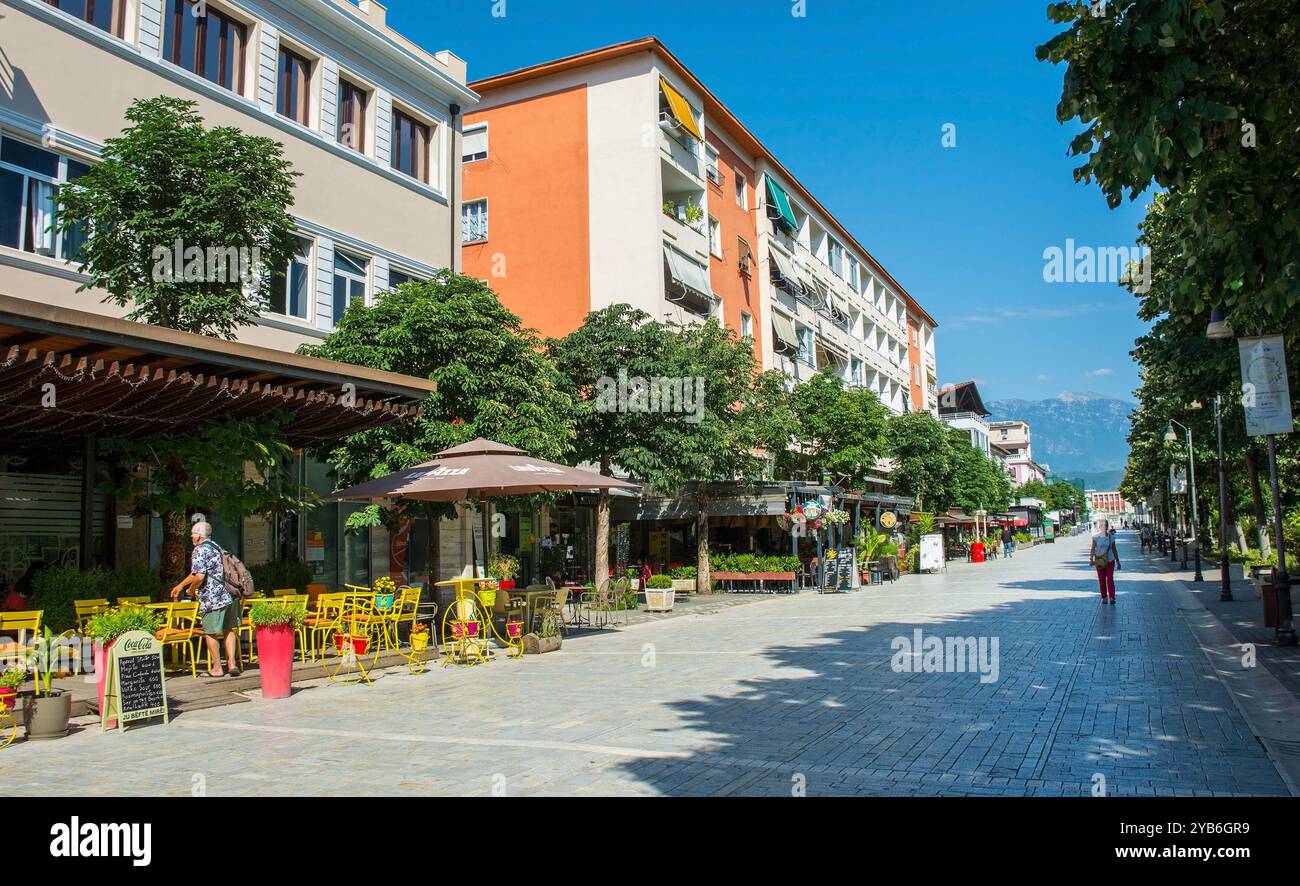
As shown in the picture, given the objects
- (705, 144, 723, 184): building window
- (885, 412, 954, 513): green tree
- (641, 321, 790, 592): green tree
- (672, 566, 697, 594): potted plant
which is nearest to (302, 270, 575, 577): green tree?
(641, 321, 790, 592): green tree

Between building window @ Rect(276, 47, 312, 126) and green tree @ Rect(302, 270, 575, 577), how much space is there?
5.41m

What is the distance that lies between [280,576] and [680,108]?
79.9ft

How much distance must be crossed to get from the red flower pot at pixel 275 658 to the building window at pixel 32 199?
7017 mm

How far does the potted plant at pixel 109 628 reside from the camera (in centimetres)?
896

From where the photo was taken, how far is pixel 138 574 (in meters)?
11.8

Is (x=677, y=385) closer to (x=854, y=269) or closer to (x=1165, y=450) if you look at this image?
(x=1165, y=450)

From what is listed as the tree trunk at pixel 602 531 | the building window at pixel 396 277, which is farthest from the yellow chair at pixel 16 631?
the tree trunk at pixel 602 531

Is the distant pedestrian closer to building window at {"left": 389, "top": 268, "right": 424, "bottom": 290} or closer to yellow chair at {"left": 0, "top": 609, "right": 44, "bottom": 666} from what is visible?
yellow chair at {"left": 0, "top": 609, "right": 44, "bottom": 666}

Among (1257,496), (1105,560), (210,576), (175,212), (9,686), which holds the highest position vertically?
(175,212)

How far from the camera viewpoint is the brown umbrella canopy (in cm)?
1298

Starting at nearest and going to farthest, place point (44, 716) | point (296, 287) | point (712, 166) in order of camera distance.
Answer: point (44, 716), point (296, 287), point (712, 166)

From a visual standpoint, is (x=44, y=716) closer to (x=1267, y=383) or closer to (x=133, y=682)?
(x=133, y=682)

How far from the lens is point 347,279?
65.7 feet

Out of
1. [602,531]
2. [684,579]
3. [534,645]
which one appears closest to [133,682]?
[534,645]
